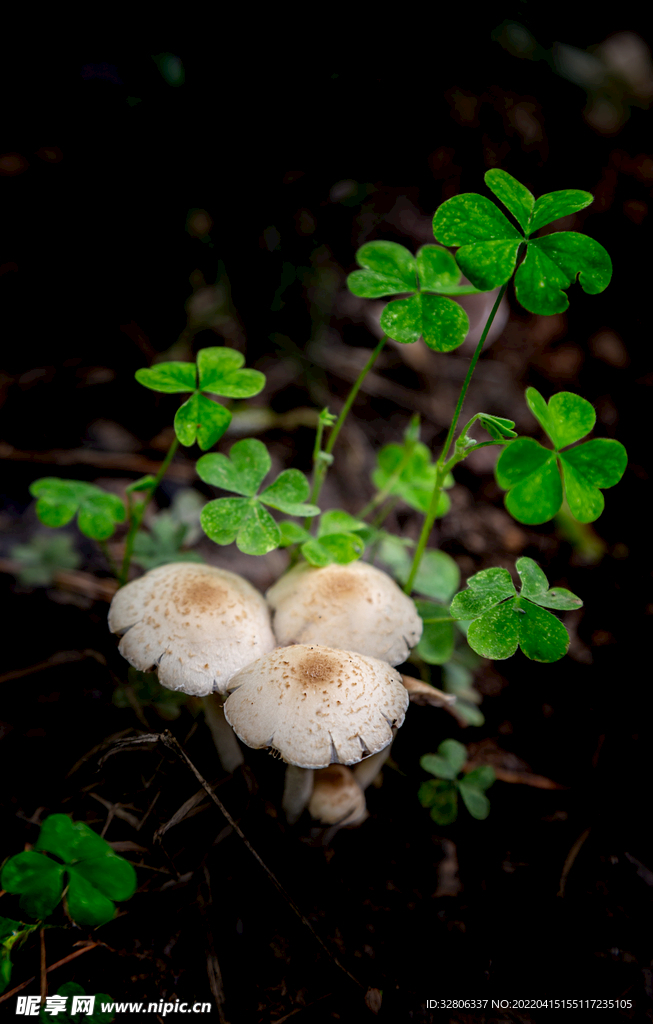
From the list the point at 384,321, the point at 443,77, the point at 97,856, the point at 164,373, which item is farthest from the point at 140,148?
the point at 97,856

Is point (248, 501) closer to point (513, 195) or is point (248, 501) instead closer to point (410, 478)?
point (410, 478)

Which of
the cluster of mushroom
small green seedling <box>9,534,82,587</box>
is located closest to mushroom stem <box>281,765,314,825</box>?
the cluster of mushroom

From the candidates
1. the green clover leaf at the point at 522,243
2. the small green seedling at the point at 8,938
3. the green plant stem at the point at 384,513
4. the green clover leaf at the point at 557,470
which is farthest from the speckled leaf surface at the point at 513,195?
the small green seedling at the point at 8,938

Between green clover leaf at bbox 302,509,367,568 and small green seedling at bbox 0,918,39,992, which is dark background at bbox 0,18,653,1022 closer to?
small green seedling at bbox 0,918,39,992

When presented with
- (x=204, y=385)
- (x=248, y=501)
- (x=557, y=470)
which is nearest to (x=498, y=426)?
(x=557, y=470)

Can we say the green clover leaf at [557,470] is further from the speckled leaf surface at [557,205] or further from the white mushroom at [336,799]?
the white mushroom at [336,799]
